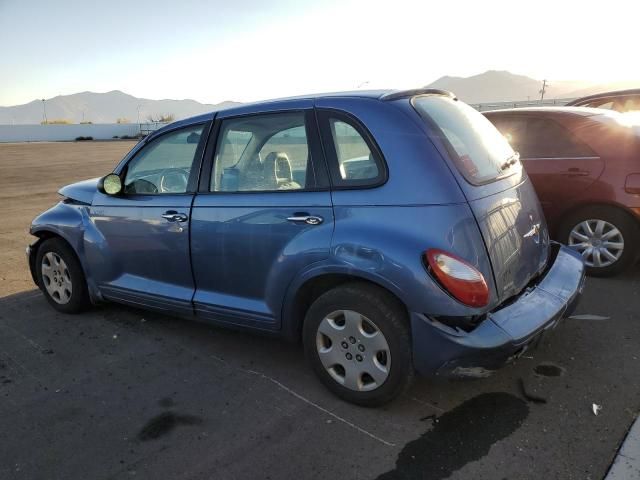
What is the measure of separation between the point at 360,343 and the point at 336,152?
3.58 feet

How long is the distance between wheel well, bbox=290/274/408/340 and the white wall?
66.9m

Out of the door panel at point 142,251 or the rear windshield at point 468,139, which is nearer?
the rear windshield at point 468,139

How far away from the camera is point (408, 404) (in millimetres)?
3057

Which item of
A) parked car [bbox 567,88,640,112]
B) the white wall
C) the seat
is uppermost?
the white wall

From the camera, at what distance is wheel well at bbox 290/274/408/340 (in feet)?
9.80

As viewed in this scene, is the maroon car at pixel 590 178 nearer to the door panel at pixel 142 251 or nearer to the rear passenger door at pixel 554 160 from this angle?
the rear passenger door at pixel 554 160

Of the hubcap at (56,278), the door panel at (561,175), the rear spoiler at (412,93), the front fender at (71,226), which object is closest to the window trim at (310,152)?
the rear spoiler at (412,93)

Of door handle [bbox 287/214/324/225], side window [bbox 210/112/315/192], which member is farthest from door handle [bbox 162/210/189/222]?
door handle [bbox 287/214/324/225]

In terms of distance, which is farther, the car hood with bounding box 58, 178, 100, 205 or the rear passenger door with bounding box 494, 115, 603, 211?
the rear passenger door with bounding box 494, 115, 603, 211

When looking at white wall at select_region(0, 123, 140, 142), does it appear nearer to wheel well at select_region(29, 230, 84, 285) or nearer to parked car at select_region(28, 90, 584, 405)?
wheel well at select_region(29, 230, 84, 285)

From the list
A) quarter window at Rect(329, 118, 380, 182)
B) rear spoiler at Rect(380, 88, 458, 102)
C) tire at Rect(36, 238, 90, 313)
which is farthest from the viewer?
tire at Rect(36, 238, 90, 313)

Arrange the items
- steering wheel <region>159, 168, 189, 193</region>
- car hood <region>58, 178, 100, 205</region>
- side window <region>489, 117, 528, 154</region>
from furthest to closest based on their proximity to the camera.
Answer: side window <region>489, 117, 528, 154</region>
car hood <region>58, 178, 100, 205</region>
steering wheel <region>159, 168, 189, 193</region>

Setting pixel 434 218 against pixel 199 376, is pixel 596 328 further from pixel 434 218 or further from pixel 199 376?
pixel 199 376

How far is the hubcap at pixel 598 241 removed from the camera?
492cm
